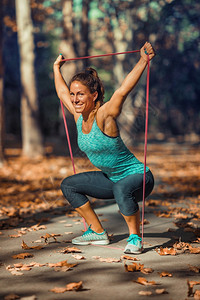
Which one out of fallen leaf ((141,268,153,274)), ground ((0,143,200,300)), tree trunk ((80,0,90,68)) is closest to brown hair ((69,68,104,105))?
ground ((0,143,200,300))

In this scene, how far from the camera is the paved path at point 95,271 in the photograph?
134 inches

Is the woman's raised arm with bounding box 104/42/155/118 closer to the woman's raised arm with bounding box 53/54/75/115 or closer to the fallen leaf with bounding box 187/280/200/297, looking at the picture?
the woman's raised arm with bounding box 53/54/75/115

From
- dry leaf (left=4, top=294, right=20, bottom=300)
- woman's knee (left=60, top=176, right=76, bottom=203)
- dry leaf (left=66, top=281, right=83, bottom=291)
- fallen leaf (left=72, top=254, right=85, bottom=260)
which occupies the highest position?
woman's knee (left=60, top=176, right=76, bottom=203)

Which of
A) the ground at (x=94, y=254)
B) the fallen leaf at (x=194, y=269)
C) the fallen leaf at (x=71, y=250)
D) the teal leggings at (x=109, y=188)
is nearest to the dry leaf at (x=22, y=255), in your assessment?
the ground at (x=94, y=254)

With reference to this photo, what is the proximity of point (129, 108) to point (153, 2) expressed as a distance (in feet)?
32.2

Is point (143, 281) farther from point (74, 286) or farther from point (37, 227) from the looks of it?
point (37, 227)

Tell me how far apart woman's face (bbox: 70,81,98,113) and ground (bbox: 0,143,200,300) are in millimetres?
1349

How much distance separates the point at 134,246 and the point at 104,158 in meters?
0.87

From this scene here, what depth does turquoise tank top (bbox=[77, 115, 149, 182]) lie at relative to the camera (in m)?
4.50

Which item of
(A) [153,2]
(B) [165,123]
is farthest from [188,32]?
(B) [165,123]

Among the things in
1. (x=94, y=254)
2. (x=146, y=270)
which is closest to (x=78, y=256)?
(x=94, y=254)

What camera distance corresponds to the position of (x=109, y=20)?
21.2 meters

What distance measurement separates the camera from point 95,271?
3.95 meters

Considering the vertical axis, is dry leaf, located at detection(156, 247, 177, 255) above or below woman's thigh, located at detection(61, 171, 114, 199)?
below
